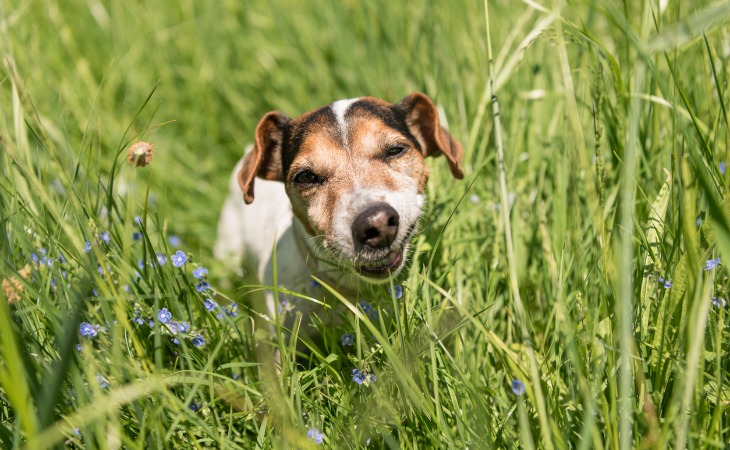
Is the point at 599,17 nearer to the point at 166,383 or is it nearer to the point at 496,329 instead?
the point at 496,329

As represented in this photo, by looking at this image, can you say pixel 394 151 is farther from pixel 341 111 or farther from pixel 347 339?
pixel 347 339

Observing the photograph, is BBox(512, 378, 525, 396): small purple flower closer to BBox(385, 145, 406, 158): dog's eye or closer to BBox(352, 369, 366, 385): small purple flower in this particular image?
BBox(352, 369, 366, 385): small purple flower

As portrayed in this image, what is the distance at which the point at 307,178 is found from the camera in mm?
3023

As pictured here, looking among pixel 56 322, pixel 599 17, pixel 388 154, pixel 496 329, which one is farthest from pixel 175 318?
pixel 599 17

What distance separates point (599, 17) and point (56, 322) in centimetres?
418

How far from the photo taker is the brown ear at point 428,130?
3160 mm

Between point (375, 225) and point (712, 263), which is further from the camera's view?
point (375, 225)

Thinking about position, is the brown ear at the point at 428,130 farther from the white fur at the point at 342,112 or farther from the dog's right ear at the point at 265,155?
the dog's right ear at the point at 265,155

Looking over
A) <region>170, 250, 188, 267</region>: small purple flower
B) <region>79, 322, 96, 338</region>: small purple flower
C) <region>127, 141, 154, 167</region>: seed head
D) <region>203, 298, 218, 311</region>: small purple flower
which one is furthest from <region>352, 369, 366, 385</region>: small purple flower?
<region>127, 141, 154, 167</region>: seed head

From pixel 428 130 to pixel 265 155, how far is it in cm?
87

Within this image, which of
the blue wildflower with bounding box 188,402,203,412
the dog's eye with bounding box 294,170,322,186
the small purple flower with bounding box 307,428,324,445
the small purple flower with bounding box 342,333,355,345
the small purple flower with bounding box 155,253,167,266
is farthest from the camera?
the dog's eye with bounding box 294,170,322,186

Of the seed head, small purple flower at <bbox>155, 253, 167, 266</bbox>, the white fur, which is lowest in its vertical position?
small purple flower at <bbox>155, 253, 167, 266</bbox>

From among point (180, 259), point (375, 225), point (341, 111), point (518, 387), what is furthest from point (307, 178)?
point (518, 387)

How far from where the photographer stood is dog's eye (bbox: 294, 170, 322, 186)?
3.00m
